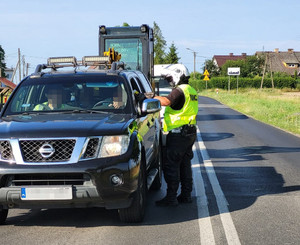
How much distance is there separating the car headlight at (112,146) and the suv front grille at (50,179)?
31 cm

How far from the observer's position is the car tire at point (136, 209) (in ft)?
19.3

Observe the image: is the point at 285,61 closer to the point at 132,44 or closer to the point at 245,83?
the point at 245,83

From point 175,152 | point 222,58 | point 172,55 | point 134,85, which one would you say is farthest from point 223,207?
point 222,58

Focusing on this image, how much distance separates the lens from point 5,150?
18.2ft

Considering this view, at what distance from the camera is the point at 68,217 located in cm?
650

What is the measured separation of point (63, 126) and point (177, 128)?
193 centimetres

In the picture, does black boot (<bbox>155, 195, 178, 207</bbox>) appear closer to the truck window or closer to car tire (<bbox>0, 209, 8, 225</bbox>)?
car tire (<bbox>0, 209, 8, 225</bbox>)

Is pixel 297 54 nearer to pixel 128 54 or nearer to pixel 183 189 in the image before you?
pixel 128 54

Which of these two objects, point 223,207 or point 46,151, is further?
point 223,207

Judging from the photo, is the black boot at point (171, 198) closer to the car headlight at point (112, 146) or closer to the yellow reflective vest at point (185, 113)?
the yellow reflective vest at point (185, 113)

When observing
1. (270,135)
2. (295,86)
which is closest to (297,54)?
(295,86)

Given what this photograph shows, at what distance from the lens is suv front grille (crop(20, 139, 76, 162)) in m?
5.46

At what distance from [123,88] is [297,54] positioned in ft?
471

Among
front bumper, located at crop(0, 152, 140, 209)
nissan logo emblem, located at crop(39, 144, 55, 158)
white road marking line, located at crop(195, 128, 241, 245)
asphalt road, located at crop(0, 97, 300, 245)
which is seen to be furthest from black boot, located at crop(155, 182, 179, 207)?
nissan logo emblem, located at crop(39, 144, 55, 158)
